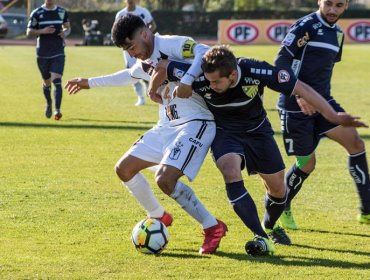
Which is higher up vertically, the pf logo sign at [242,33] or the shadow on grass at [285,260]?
the shadow on grass at [285,260]

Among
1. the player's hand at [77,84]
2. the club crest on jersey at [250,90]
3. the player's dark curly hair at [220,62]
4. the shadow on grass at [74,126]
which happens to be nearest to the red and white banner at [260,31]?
the shadow on grass at [74,126]

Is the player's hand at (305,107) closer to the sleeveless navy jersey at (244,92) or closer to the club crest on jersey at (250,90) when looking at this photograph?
the sleeveless navy jersey at (244,92)

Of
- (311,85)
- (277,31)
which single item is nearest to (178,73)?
(311,85)

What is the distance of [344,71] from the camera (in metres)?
28.4

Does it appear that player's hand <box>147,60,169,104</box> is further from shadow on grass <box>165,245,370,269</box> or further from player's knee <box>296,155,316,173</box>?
player's knee <box>296,155,316,173</box>

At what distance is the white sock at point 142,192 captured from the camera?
23.6ft

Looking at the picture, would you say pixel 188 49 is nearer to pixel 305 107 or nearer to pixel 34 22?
pixel 305 107

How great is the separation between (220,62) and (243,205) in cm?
110

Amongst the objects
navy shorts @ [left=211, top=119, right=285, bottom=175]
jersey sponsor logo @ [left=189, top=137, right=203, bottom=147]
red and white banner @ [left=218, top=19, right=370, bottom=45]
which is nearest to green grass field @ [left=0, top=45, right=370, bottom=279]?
navy shorts @ [left=211, top=119, right=285, bottom=175]

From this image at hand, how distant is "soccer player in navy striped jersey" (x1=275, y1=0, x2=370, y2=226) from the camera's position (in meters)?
7.78

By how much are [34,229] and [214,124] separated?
1.90 metres

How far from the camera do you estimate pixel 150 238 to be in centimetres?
683

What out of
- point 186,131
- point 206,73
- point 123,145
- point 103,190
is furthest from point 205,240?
point 123,145

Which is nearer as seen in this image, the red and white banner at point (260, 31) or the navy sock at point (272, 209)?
the navy sock at point (272, 209)
